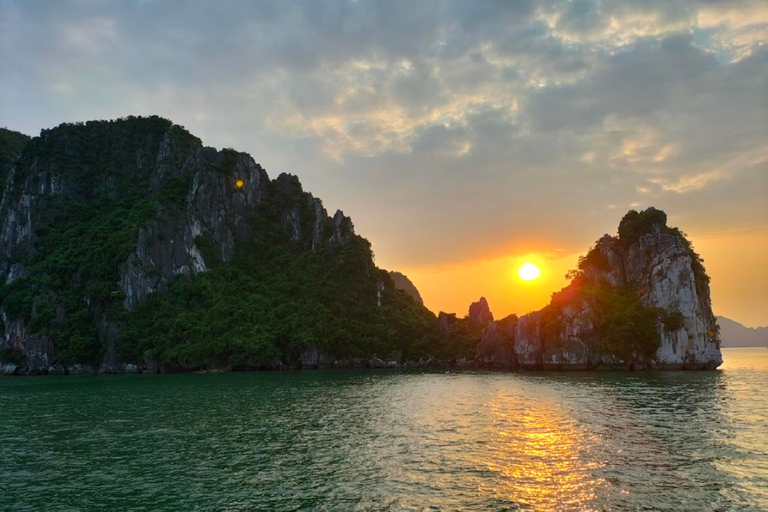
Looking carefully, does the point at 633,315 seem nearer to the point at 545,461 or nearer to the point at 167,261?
the point at 545,461

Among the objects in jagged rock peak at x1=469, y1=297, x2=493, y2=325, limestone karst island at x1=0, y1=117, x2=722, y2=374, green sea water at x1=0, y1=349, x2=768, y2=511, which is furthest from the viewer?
jagged rock peak at x1=469, y1=297, x2=493, y2=325

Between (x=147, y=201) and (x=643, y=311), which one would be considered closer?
(x=643, y=311)

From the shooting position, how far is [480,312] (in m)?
138

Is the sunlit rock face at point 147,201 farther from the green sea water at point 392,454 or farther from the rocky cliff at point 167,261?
the green sea water at point 392,454

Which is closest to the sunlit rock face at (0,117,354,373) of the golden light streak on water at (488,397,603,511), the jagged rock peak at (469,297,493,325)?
the jagged rock peak at (469,297,493,325)

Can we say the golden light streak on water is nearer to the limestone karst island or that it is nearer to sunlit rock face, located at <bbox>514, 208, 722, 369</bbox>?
sunlit rock face, located at <bbox>514, 208, 722, 369</bbox>

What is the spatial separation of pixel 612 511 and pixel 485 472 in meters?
6.78

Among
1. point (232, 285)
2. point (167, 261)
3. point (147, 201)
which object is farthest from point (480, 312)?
point (147, 201)

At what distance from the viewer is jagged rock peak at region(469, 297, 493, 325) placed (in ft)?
443

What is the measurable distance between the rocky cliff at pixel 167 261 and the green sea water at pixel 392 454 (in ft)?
214

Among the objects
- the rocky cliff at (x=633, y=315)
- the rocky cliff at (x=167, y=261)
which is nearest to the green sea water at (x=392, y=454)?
the rocky cliff at (x=633, y=315)

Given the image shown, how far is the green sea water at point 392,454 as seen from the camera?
806 inches

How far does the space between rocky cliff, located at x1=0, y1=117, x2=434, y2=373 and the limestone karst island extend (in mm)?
486

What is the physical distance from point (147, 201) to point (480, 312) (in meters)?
110
